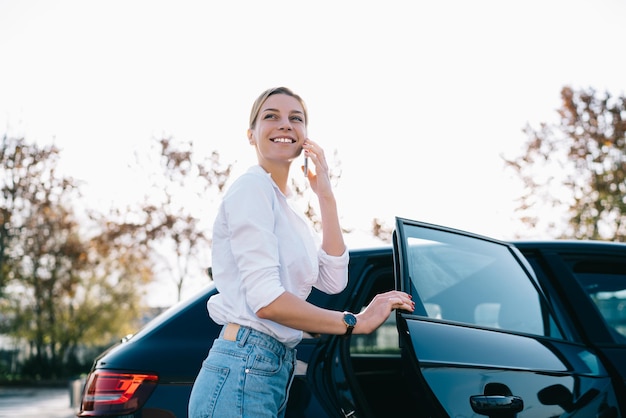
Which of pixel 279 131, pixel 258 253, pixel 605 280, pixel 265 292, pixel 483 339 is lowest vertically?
pixel 483 339

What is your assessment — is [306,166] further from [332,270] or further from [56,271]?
[56,271]

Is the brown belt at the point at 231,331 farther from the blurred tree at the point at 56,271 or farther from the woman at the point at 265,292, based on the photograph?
the blurred tree at the point at 56,271

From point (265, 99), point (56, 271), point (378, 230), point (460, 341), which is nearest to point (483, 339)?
point (460, 341)

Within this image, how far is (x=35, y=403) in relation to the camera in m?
16.2

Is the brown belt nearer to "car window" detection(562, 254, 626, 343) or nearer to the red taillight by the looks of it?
the red taillight

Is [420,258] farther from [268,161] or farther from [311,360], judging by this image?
[268,161]

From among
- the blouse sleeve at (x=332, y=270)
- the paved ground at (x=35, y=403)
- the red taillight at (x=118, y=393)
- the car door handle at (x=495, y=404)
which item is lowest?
the paved ground at (x=35, y=403)

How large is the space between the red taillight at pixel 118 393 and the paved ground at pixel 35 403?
30.4ft

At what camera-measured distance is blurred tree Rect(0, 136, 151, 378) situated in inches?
805

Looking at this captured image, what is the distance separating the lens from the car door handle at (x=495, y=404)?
214 cm

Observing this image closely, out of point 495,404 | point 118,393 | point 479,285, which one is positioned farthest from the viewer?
point 479,285

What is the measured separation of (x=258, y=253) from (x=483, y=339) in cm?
101

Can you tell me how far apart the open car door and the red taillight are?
1.01m

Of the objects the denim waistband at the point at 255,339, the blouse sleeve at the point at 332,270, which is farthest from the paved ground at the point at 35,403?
the denim waistband at the point at 255,339
